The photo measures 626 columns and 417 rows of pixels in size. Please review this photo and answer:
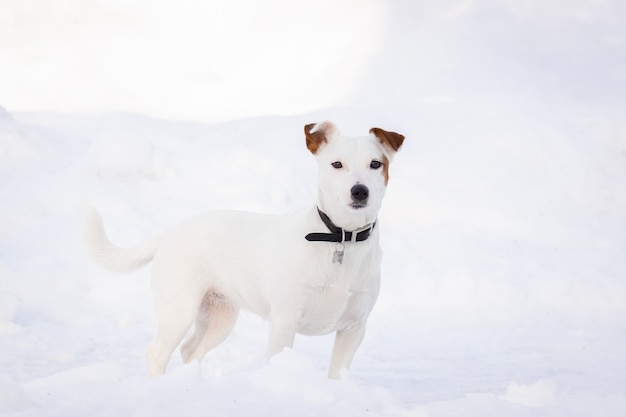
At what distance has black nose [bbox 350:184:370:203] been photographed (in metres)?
4.19

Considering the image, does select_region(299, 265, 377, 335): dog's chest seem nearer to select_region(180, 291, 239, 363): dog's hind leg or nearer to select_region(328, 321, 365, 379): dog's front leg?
select_region(328, 321, 365, 379): dog's front leg

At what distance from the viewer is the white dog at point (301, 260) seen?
4.43 m

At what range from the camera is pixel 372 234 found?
4625mm

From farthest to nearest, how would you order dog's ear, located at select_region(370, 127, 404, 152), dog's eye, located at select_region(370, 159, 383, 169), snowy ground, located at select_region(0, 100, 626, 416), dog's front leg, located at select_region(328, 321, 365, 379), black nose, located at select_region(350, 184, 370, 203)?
dog's front leg, located at select_region(328, 321, 365, 379) < dog's ear, located at select_region(370, 127, 404, 152) < dog's eye, located at select_region(370, 159, 383, 169) < black nose, located at select_region(350, 184, 370, 203) < snowy ground, located at select_region(0, 100, 626, 416)

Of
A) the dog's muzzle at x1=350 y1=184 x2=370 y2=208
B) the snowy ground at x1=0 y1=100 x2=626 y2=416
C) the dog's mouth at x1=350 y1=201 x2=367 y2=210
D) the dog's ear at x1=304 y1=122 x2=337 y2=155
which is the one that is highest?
the dog's ear at x1=304 y1=122 x2=337 y2=155

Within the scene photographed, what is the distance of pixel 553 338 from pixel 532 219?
9.71 feet

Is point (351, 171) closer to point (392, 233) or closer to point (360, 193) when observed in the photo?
point (360, 193)

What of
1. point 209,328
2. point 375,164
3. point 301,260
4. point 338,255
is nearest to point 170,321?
point 209,328

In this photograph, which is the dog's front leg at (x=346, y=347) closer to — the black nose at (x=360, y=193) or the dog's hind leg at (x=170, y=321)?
the black nose at (x=360, y=193)

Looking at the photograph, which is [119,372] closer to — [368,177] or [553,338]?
[368,177]

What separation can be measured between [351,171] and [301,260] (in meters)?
0.60

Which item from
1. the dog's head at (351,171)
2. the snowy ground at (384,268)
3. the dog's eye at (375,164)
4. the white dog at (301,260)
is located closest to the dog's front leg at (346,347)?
the white dog at (301,260)

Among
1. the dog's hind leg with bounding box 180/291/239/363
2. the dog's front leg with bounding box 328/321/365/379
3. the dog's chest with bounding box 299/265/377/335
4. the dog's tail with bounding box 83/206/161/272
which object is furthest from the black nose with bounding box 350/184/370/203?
the dog's tail with bounding box 83/206/161/272

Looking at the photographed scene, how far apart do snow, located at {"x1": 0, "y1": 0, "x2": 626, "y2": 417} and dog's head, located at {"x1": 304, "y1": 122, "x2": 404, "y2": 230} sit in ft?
3.71
